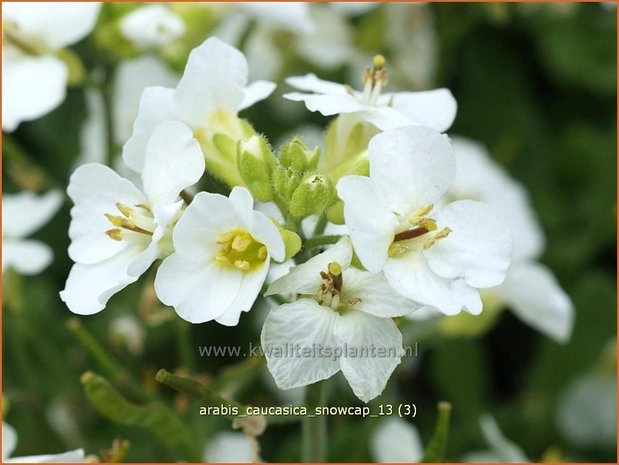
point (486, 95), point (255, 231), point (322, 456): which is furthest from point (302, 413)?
point (486, 95)

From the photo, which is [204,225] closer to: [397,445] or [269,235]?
[269,235]

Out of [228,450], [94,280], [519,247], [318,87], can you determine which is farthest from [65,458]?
[519,247]

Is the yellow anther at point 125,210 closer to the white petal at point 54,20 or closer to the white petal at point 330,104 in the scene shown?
the white petal at point 330,104

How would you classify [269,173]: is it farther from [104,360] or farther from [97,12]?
[97,12]

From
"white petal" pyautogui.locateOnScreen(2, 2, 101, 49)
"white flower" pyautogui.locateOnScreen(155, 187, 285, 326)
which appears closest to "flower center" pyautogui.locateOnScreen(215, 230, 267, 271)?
"white flower" pyautogui.locateOnScreen(155, 187, 285, 326)

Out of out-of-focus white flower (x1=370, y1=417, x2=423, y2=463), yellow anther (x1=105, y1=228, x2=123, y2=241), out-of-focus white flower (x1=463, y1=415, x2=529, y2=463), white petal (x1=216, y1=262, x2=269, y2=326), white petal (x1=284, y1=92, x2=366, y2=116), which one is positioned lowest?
out-of-focus white flower (x1=463, y1=415, x2=529, y2=463)

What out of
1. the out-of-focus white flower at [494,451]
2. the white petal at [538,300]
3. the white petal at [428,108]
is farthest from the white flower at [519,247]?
the white petal at [428,108]

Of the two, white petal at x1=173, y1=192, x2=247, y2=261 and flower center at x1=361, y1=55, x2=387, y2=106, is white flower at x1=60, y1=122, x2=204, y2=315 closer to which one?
white petal at x1=173, y1=192, x2=247, y2=261

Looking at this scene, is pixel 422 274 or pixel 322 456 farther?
pixel 322 456
